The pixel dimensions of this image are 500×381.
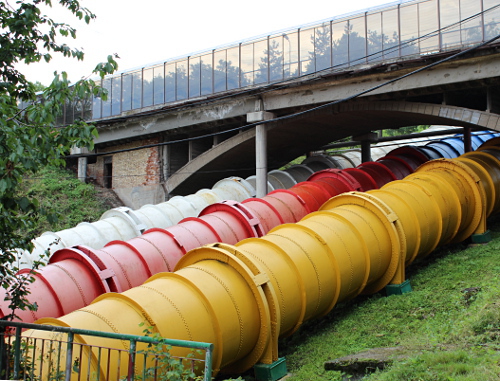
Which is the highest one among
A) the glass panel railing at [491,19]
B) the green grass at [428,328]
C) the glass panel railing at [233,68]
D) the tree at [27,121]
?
the glass panel railing at [233,68]

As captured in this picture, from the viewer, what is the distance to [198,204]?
642 inches

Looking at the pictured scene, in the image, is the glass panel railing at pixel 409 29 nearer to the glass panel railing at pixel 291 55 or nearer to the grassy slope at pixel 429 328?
the glass panel railing at pixel 291 55

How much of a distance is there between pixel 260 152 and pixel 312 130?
338cm

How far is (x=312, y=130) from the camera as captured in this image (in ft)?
68.6

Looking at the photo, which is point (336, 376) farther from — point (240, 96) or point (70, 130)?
point (240, 96)

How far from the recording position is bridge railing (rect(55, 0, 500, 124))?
47.9 feet

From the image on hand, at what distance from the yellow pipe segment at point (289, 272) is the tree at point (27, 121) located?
1.43 metres

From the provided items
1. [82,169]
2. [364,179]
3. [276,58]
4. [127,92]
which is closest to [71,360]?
[364,179]

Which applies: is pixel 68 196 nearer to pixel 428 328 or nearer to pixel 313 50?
pixel 313 50

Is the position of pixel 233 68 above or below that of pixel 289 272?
above

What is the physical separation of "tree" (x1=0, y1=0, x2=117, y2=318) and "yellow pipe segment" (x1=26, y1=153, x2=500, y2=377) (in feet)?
4.69

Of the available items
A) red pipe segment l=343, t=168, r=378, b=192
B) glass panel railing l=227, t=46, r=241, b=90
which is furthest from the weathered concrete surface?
red pipe segment l=343, t=168, r=378, b=192

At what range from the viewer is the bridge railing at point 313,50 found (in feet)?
47.9

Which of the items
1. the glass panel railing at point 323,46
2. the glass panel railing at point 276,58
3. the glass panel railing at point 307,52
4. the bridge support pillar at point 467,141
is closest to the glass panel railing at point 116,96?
the glass panel railing at point 276,58
